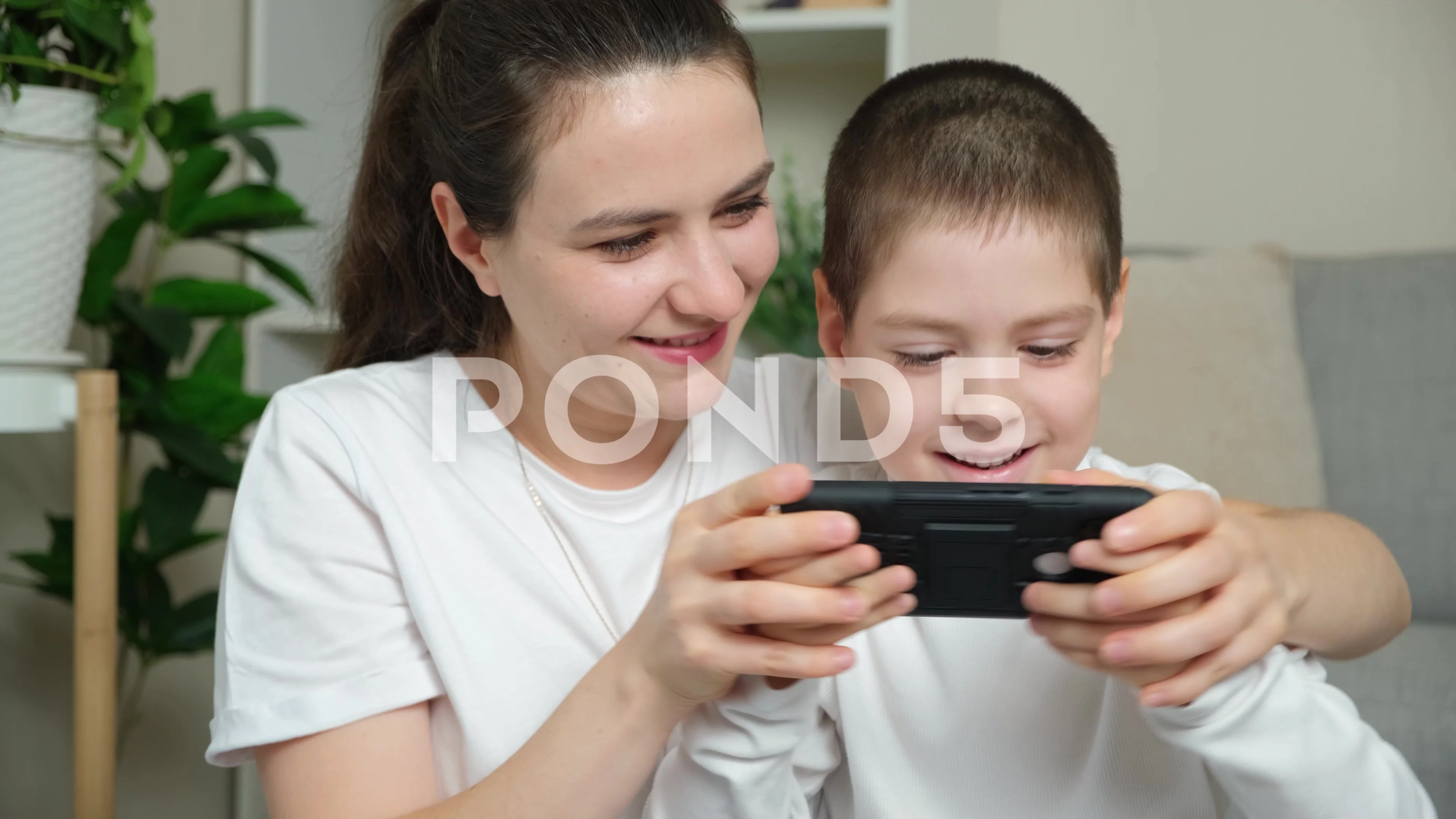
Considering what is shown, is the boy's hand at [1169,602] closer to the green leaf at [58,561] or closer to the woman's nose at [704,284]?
the woman's nose at [704,284]

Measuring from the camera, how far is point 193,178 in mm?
1700

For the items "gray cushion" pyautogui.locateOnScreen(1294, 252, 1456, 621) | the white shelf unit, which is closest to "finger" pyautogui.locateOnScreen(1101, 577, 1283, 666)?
"gray cushion" pyautogui.locateOnScreen(1294, 252, 1456, 621)

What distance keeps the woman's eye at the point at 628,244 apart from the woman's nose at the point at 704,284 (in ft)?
0.11

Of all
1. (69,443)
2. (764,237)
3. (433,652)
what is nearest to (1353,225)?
(764,237)

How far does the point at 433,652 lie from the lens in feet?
3.07

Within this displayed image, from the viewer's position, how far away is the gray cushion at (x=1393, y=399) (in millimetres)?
1687

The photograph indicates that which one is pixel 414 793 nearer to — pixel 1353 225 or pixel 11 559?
pixel 11 559

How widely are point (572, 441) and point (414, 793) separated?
34 centimetres

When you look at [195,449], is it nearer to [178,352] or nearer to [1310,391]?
[178,352]

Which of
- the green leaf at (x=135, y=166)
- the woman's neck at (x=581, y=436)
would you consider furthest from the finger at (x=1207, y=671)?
the green leaf at (x=135, y=166)

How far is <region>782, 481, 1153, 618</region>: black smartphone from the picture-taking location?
628 mm

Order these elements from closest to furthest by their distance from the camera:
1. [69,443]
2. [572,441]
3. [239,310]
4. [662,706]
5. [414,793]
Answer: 1. [662,706]
2. [414,793]
3. [572,441]
4. [239,310]
5. [69,443]

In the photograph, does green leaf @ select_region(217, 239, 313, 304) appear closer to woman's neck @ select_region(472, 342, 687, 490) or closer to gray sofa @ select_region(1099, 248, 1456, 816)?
woman's neck @ select_region(472, 342, 687, 490)

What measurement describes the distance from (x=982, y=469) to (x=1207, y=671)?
0.94 ft
